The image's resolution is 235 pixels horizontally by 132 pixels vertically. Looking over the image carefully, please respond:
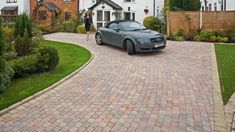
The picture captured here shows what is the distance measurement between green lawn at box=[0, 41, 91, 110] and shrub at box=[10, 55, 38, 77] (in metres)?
0.17

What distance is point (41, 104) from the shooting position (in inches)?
276

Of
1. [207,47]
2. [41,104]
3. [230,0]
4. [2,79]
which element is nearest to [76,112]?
[41,104]

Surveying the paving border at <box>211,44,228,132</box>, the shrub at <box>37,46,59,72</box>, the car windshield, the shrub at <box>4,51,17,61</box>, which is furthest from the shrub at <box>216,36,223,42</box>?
the shrub at <box>4,51,17,61</box>

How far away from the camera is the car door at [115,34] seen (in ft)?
48.0

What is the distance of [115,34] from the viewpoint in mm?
14961

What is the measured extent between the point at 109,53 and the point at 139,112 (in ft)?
26.1

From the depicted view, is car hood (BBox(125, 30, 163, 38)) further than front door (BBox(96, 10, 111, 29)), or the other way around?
front door (BBox(96, 10, 111, 29))

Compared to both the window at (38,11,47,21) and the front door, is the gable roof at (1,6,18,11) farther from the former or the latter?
the front door

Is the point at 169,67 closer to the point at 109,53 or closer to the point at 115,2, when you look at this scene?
the point at 109,53

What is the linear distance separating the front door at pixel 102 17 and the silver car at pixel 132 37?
15869 millimetres

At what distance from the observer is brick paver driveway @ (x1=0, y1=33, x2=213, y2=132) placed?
18.7 feet

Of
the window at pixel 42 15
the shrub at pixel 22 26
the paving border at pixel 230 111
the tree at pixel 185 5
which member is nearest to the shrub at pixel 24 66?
the shrub at pixel 22 26

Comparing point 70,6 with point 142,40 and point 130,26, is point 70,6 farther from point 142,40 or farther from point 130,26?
point 142,40

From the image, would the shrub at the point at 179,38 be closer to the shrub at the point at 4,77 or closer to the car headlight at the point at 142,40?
the car headlight at the point at 142,40
